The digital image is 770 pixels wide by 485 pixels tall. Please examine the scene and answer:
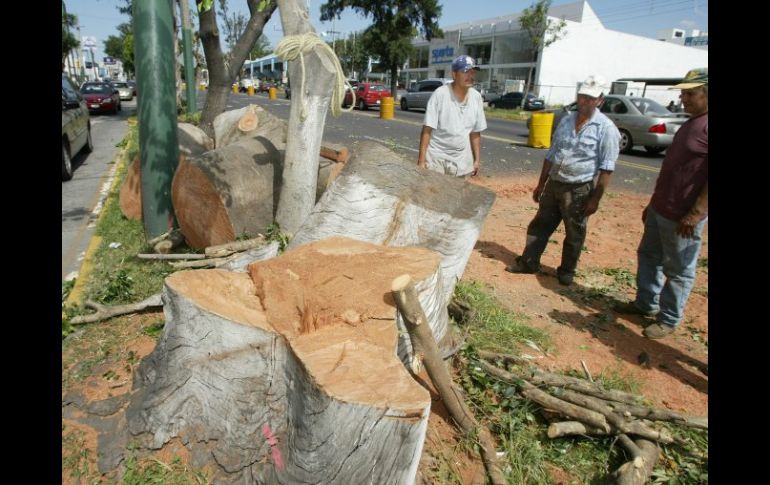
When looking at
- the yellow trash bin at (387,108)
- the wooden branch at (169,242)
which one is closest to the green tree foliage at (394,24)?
the yellow trash bin at (387,108)

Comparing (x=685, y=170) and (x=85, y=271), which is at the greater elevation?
(x=685, y=170)

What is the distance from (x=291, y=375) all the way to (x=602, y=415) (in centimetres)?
162

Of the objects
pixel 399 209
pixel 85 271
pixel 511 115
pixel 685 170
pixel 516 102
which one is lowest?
pixel 85 271

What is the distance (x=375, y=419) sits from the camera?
5.51ft

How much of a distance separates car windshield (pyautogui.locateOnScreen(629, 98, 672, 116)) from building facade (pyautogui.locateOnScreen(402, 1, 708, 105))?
25.2 meters

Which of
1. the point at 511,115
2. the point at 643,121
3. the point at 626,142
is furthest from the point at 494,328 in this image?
the point at 511,115

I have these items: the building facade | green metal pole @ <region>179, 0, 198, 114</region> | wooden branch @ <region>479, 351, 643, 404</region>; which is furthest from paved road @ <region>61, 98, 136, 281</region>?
the building facade

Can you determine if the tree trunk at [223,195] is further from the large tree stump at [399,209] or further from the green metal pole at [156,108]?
the large tree stump at [399,209]

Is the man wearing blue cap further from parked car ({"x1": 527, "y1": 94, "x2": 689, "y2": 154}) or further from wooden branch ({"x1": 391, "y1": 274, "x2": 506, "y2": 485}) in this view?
parked car ({"x1": 527, "y1": 94, "x2": 689, "y2": 154})

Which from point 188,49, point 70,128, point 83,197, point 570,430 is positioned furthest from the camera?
point 188,49

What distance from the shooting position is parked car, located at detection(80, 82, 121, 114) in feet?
64.5

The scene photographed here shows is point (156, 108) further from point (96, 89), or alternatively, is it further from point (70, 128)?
point (96, 89)

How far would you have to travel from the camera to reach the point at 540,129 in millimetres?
13289

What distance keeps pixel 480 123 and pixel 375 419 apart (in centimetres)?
346
